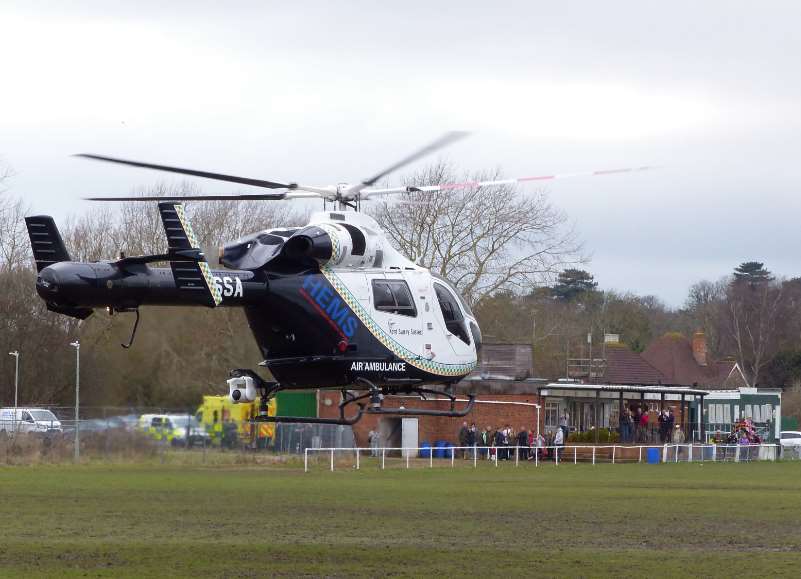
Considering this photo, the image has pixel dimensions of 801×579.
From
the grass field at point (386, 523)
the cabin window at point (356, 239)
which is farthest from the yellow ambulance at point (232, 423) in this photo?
the cabin window at point (356, 239)

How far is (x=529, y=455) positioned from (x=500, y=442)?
4.51ft

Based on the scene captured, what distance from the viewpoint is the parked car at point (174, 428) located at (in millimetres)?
31797

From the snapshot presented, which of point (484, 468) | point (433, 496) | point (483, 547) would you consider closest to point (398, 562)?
point (483, 547)

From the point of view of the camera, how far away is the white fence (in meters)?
55.5

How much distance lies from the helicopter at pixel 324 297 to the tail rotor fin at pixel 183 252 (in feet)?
0.07

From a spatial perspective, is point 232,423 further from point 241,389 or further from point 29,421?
point 241,389

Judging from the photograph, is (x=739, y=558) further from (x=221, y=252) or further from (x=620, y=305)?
(x=620, y=305)

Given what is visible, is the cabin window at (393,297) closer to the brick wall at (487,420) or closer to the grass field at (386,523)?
the grass field at (386,523)

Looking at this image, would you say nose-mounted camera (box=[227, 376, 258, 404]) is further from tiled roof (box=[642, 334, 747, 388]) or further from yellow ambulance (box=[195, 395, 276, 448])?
tiled roof (box=[642, 334, 747, 388])

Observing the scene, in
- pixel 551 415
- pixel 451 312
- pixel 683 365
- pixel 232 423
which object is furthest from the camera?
pixel 683 365

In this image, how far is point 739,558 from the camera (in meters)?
26.4

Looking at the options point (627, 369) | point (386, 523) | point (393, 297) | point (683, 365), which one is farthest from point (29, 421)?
point (683, 365)

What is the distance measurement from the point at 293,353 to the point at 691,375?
8662 centimetres

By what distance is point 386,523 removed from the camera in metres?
32.7
